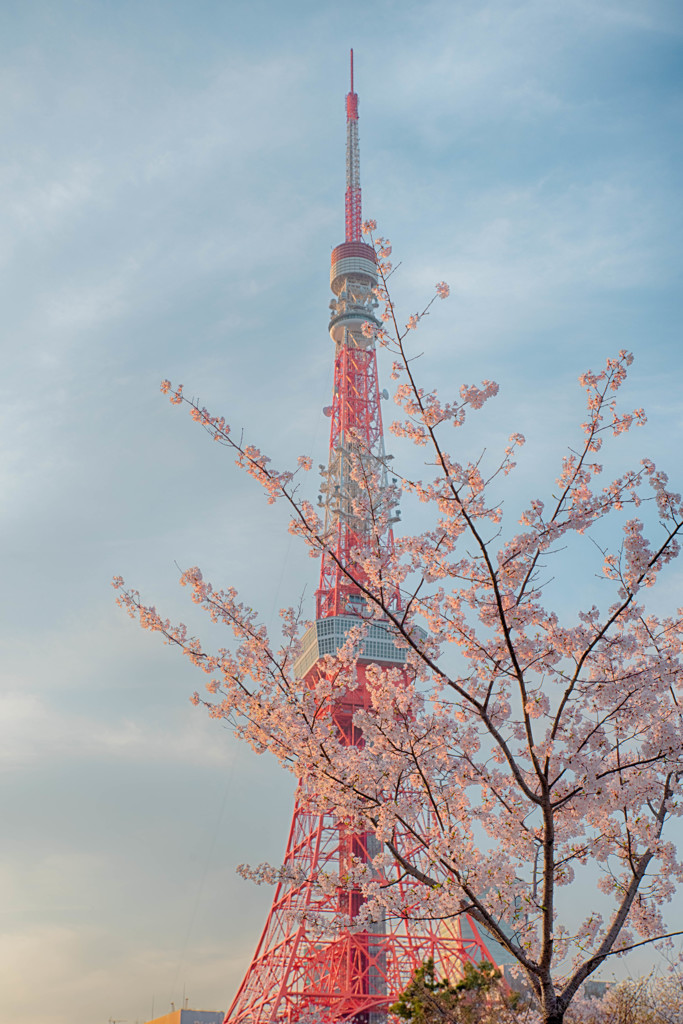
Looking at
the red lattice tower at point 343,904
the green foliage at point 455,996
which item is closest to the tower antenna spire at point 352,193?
the red lattice tower at point 343,904

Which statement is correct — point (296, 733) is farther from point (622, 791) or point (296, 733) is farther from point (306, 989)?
point (306, 989)

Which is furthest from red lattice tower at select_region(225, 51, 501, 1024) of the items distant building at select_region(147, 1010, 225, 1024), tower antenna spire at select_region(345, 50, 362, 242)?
distant building at select_region(147, 1010, 225, 1024)

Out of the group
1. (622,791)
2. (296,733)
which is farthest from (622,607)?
(296,733)

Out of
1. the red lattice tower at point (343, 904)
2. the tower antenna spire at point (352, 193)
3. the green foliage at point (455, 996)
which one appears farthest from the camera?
the tower antenna spire at point (352, 193)

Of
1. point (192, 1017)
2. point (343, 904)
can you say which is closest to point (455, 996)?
point (343, 904)

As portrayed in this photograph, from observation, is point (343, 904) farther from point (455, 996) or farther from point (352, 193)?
point (352, 193)

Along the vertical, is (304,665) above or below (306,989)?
above

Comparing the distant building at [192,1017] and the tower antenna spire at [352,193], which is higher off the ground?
the tower antenna spire at [352,193]

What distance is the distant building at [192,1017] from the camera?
1626 inches

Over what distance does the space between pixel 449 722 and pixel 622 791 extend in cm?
132

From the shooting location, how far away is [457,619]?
6.19m

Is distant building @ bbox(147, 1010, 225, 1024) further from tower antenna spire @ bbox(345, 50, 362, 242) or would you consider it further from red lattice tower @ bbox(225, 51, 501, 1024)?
tower antenna spire @ bbox(345, 50, 362, 242)

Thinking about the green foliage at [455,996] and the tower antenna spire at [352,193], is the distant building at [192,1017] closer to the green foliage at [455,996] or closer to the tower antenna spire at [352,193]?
the green foliage at [455,996]

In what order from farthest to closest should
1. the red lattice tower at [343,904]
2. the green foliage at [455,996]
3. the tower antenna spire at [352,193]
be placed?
the tower antenna spire at [352,193], the red lattice tower at [343,904], the green foliage at [455,996]
